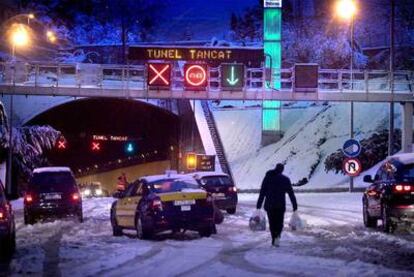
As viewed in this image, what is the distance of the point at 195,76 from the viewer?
36.7 meters

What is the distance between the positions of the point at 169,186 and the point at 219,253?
3911 mm

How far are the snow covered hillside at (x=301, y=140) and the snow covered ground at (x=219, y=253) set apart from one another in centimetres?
2539

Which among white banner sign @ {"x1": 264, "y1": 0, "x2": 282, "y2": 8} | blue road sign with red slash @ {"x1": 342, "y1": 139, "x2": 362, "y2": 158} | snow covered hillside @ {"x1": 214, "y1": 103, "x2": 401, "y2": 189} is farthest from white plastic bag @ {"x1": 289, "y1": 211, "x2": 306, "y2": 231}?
white banner sign @ {"x1": 264, "y1": 0, "x2": 282, "y2": 8}

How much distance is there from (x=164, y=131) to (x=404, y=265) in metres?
53.8

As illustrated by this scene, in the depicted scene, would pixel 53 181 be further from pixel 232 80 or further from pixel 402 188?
pixel 232 80

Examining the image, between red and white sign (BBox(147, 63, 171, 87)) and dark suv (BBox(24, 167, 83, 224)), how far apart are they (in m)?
13.2

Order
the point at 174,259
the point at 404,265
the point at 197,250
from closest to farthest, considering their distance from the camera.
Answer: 1. the point at 404,265
2. the point at 174,259
3. the point at 197,250

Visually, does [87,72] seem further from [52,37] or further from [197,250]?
[52,37]

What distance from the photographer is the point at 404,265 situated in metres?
11.8

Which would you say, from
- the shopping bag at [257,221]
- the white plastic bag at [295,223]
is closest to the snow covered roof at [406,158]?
the white plastic bag at [295,223]

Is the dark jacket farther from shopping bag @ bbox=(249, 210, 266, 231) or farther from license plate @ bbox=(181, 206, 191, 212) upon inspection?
license plate @ bbox=(181, 206, 191, 212)

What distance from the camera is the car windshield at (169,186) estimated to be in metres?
17.5

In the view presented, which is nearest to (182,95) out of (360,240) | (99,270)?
(360,240)

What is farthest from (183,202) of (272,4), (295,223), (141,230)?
(272,4)
